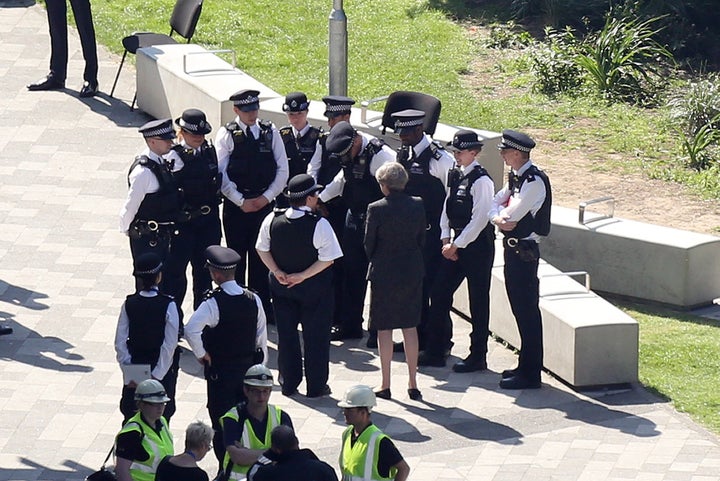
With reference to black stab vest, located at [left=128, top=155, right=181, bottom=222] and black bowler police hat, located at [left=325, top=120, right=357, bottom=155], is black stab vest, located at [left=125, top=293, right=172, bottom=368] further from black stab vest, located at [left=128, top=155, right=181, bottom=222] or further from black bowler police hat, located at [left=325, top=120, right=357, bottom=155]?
black bowler police hat, located at [left=325, top=120, right=357, bottom=155]

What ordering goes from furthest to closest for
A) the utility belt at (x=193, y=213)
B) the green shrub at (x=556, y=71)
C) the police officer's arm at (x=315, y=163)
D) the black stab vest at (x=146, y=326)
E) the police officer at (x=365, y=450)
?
the green shrub at (x=556, y=71), the police officer's arm at (x=315, y=163), the utility belt at (x=193, y=213), the black stab vest at (x=146, y=326), the police officer at (x=365, y=450)

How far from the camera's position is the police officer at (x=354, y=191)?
12141 mm

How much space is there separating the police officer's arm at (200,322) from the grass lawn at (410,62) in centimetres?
794

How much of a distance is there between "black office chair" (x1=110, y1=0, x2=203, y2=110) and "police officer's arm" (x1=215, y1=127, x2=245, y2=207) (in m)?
5.67

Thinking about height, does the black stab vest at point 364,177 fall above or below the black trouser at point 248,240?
above

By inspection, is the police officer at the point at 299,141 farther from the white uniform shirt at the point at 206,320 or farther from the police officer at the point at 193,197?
the white uniform shirt at the point at 206,320

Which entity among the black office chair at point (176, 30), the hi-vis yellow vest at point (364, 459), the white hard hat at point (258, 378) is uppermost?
the black office chair at point (176, 30)

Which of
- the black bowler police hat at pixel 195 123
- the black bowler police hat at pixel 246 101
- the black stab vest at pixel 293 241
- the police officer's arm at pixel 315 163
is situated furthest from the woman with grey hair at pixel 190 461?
the black bowler police hat at pixel 246 101

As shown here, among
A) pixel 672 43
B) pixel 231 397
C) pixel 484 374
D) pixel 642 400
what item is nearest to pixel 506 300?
pixel 484 374

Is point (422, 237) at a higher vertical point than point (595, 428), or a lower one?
higher

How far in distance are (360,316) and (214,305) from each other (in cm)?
293

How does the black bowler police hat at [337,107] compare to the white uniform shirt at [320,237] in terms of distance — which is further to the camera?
the black bowler police hat at [337,107]

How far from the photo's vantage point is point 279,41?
20.6 meters

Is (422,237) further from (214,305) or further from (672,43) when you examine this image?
(672,43)
